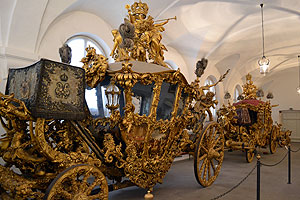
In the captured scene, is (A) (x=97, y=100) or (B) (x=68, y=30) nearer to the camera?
(A) (x=97, y=100)

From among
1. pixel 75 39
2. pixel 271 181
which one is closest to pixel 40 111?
pixel 75 39

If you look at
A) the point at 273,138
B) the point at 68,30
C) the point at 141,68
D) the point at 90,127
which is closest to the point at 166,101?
the point at 141,68

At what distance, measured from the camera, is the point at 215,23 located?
8055 mm

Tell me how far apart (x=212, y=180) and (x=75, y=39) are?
3.96 meters

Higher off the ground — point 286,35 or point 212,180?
point 286,35

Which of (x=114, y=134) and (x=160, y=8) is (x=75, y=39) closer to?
(x=160, y=8)

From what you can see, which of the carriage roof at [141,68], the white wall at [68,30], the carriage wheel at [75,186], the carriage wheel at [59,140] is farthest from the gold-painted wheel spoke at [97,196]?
the white wall at [68,30]

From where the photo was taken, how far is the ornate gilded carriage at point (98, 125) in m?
2.45

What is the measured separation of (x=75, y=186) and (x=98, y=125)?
106 centimetres

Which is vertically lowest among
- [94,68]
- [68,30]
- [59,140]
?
[59,140]

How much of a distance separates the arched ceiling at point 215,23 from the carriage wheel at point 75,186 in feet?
10.2

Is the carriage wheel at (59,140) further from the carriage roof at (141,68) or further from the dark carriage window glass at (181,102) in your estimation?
the dark carriage window glass at (181,102)

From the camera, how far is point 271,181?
185 inches

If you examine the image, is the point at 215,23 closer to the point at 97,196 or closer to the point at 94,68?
the point at 94,68
